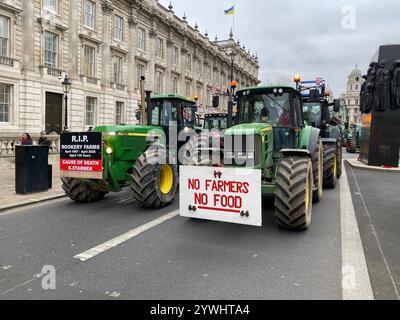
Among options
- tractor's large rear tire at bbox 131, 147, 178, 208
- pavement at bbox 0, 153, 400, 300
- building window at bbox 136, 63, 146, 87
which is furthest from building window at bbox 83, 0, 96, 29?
pavement at bbox 0, 153, 400, 300

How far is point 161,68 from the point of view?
119 ft

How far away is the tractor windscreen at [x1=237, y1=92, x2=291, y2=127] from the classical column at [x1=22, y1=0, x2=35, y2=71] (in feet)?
62.3

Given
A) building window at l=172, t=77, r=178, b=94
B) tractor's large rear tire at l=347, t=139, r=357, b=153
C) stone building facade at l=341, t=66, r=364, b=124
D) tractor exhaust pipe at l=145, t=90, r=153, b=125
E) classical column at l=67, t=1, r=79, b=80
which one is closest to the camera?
tractor exhaust pipe at l=145, t=90, r=153, b=125

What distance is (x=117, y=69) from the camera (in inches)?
1165

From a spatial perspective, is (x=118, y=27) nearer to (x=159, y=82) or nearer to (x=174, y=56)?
(x=159, y=82)

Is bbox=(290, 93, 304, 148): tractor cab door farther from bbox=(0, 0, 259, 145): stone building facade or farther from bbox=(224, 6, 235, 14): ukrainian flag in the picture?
bbox=(224, 6, 235, 14): ukrainian flag

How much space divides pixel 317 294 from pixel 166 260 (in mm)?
1931

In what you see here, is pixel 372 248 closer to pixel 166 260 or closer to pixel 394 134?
pixel 166 260

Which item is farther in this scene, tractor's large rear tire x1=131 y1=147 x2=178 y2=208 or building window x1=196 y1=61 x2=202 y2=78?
building window x1=196 y1=61 x2=202 y2=78

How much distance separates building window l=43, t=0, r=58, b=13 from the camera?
72.5ft

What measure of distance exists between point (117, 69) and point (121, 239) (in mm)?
26892

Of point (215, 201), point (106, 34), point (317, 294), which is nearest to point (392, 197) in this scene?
point (215, 201)

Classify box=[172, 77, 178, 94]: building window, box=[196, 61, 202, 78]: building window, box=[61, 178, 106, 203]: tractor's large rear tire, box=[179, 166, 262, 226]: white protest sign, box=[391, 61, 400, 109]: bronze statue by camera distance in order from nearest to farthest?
box=[179, 166, 262, 226]: white protest sign
box=[61, 178, 106, 203]: tractor's large rear tire
box=[391, 61, 400, 109]: bronze statue
box=[172, 77, 178, 94]: building window
box=[196, 61, 202, 78]: building window

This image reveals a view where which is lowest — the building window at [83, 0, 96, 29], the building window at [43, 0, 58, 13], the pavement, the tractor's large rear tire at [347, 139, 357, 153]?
the pavement
